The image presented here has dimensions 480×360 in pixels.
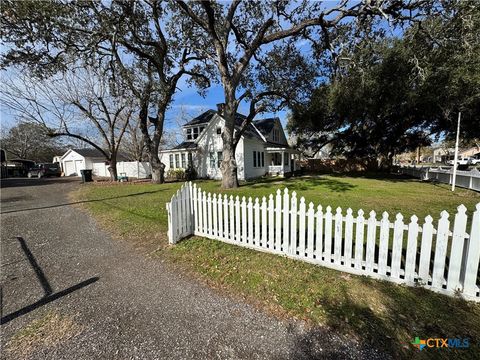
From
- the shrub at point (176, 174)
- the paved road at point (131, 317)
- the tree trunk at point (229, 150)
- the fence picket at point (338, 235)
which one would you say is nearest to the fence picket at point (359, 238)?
the fence picket at point (338, 235)

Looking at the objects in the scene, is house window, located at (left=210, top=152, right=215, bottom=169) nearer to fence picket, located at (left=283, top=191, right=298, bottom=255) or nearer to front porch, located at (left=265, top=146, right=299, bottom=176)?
front porch, located at (left=265, top=146, right=299, bottom=176)

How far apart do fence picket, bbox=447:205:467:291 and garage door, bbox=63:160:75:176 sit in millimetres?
42560

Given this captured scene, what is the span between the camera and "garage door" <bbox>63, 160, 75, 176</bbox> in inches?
1356

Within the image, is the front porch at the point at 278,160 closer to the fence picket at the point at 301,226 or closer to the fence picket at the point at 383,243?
the fence picket at the point at 301,226

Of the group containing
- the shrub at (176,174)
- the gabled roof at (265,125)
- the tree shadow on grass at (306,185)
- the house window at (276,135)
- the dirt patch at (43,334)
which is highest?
the gabled roof at (265,125)

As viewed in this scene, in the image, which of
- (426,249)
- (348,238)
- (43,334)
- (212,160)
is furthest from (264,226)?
(212,160)

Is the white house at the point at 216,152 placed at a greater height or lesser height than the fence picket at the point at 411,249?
greater

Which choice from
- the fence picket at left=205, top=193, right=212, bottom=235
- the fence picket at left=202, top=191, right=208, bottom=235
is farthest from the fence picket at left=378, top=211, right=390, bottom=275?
the fence picket at left=202, top=191, right=208, bottom=235

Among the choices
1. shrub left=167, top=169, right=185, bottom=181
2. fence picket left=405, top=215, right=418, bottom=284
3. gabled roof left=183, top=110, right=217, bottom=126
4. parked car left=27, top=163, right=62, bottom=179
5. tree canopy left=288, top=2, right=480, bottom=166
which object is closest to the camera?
fence picket left=405, top=215, right=418, bottom=284

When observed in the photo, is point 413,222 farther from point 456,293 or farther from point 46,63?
point 46,63

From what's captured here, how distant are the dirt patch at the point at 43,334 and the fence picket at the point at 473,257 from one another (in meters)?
4.60

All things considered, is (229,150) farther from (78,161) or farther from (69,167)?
(69,167)

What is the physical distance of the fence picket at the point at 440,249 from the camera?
2777 millimetres

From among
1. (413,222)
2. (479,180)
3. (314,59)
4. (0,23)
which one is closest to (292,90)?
(314,59)
